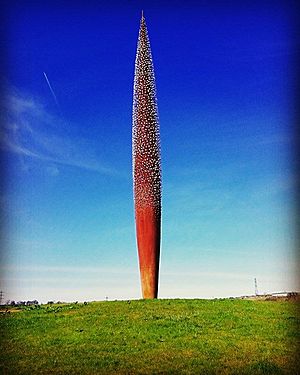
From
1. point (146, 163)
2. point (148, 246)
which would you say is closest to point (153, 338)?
point (148, 246)

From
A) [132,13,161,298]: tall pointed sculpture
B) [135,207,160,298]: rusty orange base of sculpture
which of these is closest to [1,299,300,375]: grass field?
[135,207,160,298]: rusty orange base of sculpture

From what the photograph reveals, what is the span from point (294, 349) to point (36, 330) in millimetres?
3498

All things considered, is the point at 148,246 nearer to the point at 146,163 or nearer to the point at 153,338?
the point at 146,163

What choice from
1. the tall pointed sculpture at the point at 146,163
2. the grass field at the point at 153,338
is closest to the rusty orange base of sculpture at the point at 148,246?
the tall pointed sculpture at the point at 146,163

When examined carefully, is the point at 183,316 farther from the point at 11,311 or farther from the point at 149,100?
the point at 149,100

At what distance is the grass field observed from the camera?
18.4ft

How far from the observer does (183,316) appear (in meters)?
7.40

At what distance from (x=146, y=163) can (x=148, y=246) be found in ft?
4.77

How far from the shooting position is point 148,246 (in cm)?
845

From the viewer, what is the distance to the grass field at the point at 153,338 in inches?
221

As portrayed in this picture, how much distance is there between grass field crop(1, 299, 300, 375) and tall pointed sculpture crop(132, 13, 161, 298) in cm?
86

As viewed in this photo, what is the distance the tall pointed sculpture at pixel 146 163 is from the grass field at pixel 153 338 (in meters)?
0.86

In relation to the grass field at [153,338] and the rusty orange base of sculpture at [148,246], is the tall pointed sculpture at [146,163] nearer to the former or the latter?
the rusty orange base of sculpture at [148,246]

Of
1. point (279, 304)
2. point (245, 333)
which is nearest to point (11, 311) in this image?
point (245, 333)
